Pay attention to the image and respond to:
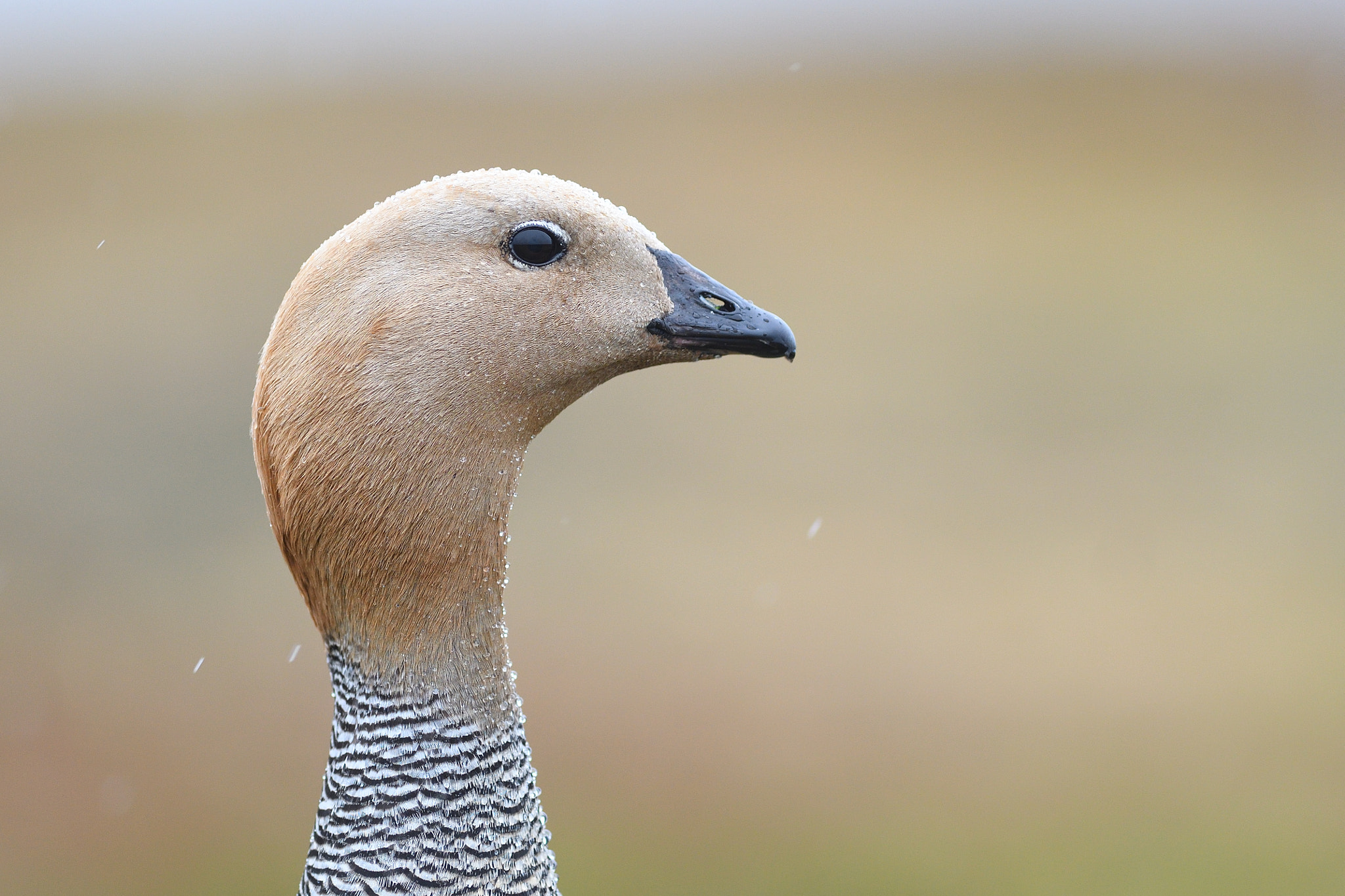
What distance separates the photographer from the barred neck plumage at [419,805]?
1882mm

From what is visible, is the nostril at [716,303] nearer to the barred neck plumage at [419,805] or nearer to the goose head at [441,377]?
the goose head at [441,377]

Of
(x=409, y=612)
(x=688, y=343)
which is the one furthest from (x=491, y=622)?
(x=688, y=343)

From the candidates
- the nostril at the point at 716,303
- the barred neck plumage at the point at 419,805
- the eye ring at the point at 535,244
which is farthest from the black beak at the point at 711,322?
the barred neck plumage at the point at 419,805

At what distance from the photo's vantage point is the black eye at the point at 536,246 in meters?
1.88

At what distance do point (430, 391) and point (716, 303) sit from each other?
0.50 metres

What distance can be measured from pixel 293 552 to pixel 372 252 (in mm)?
508

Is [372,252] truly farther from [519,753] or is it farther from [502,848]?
[502,848]

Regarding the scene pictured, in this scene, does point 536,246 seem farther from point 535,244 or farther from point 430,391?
point 430,391

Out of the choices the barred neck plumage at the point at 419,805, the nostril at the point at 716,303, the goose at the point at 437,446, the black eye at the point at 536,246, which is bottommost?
the barred neck plumage at the point at 419,805

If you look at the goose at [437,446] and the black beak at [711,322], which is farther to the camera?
the black beak at [711,322]

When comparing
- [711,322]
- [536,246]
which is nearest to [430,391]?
[536,246]

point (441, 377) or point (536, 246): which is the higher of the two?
point (536, 246)

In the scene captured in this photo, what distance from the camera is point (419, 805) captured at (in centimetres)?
189

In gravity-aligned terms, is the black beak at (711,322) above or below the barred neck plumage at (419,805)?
above
